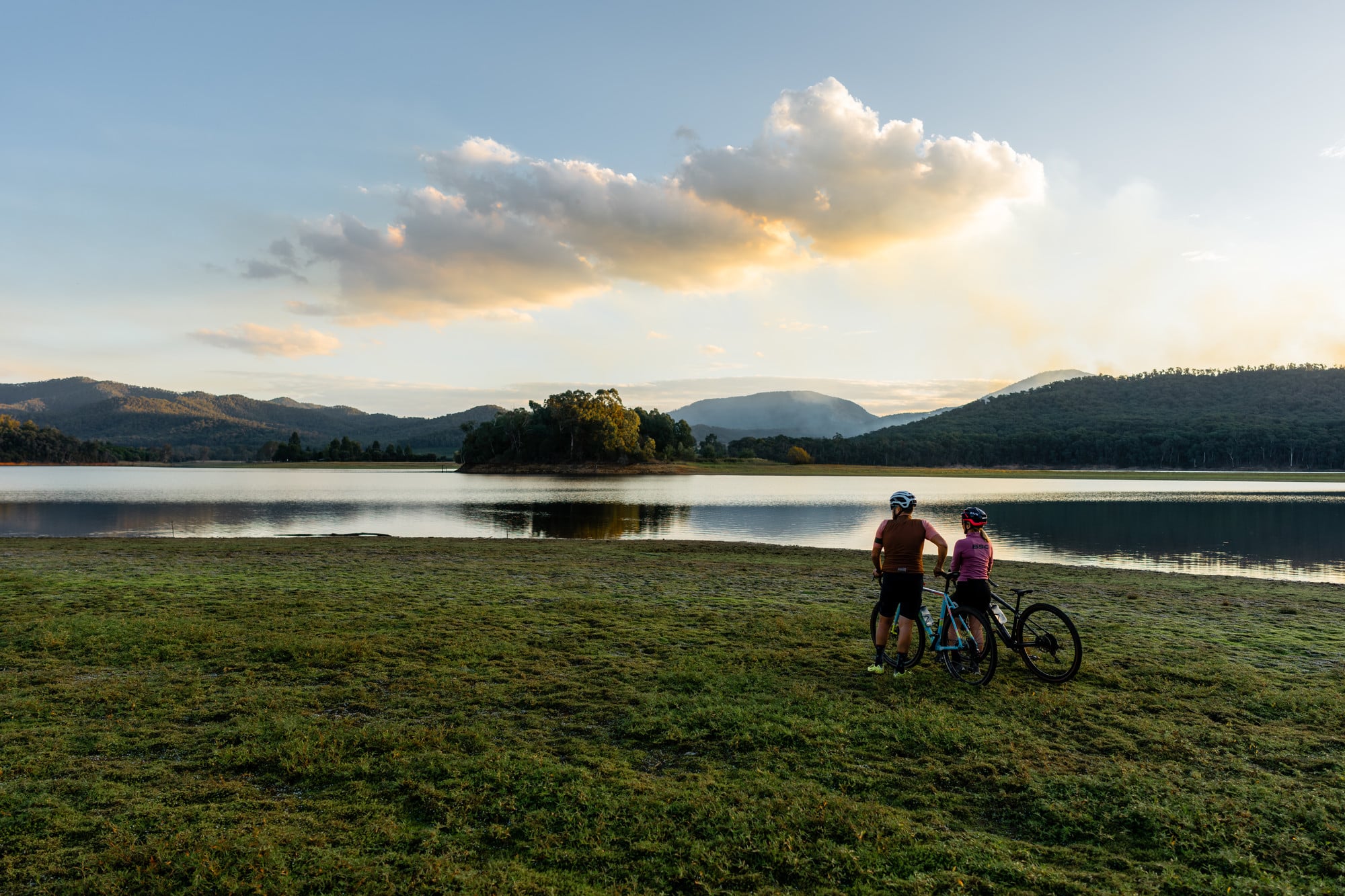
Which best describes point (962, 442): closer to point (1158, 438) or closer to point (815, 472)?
point (1158, 438)

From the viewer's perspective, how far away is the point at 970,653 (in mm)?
8422

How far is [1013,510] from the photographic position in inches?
1865

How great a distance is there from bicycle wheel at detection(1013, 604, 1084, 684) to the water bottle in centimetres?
115

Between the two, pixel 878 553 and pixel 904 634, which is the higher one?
pixel 878 553

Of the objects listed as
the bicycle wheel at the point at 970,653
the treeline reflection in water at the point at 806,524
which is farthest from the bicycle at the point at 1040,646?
the treeline reflection in water at the point at 806,524

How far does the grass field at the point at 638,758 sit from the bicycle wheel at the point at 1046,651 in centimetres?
23

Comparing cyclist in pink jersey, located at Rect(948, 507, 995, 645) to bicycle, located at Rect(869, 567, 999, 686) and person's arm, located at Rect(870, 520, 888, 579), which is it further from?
person's arm, located at Rect(870, 520, 888, 579)

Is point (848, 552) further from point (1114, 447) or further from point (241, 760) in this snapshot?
point (1114, 447)

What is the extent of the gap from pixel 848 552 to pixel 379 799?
20.7 metres

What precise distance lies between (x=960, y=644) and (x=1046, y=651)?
119 centimetres

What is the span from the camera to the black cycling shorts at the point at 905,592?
8516 mm

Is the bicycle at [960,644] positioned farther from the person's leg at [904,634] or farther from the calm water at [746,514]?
the calm water at [746,514]

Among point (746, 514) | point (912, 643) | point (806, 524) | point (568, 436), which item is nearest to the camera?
point (912, 643)

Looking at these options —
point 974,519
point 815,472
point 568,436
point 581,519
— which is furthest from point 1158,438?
point 974,519
